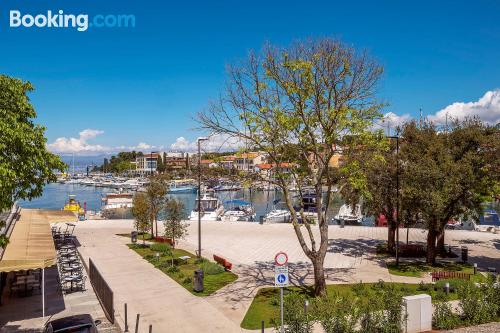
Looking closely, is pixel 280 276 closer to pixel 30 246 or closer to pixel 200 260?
pixel 30 246

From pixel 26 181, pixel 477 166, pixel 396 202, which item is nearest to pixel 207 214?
pixel 396 202

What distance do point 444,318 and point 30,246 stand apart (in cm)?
1685

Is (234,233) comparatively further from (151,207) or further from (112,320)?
(112,320)

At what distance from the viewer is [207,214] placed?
60125 mm

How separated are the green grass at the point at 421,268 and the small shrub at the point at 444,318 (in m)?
8.41

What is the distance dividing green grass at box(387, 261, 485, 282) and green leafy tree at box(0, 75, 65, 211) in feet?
63.6

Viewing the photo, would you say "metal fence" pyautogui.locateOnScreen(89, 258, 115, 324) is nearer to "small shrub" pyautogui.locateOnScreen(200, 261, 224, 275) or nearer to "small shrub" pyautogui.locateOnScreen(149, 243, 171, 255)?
"small shrub" pyautogui.locateOnScreen(200, 261, 224, 275)

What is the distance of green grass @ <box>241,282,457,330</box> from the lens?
52.2ft

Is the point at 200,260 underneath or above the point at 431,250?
underneath

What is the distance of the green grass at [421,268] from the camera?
23641 mm

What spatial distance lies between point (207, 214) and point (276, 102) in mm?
42951

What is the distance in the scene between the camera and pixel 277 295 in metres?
18.9

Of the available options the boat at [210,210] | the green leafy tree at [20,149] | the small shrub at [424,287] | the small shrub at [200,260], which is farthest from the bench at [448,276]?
the boat at [210,210]

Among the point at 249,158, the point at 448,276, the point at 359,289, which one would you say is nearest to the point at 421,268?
the point at 448,276
